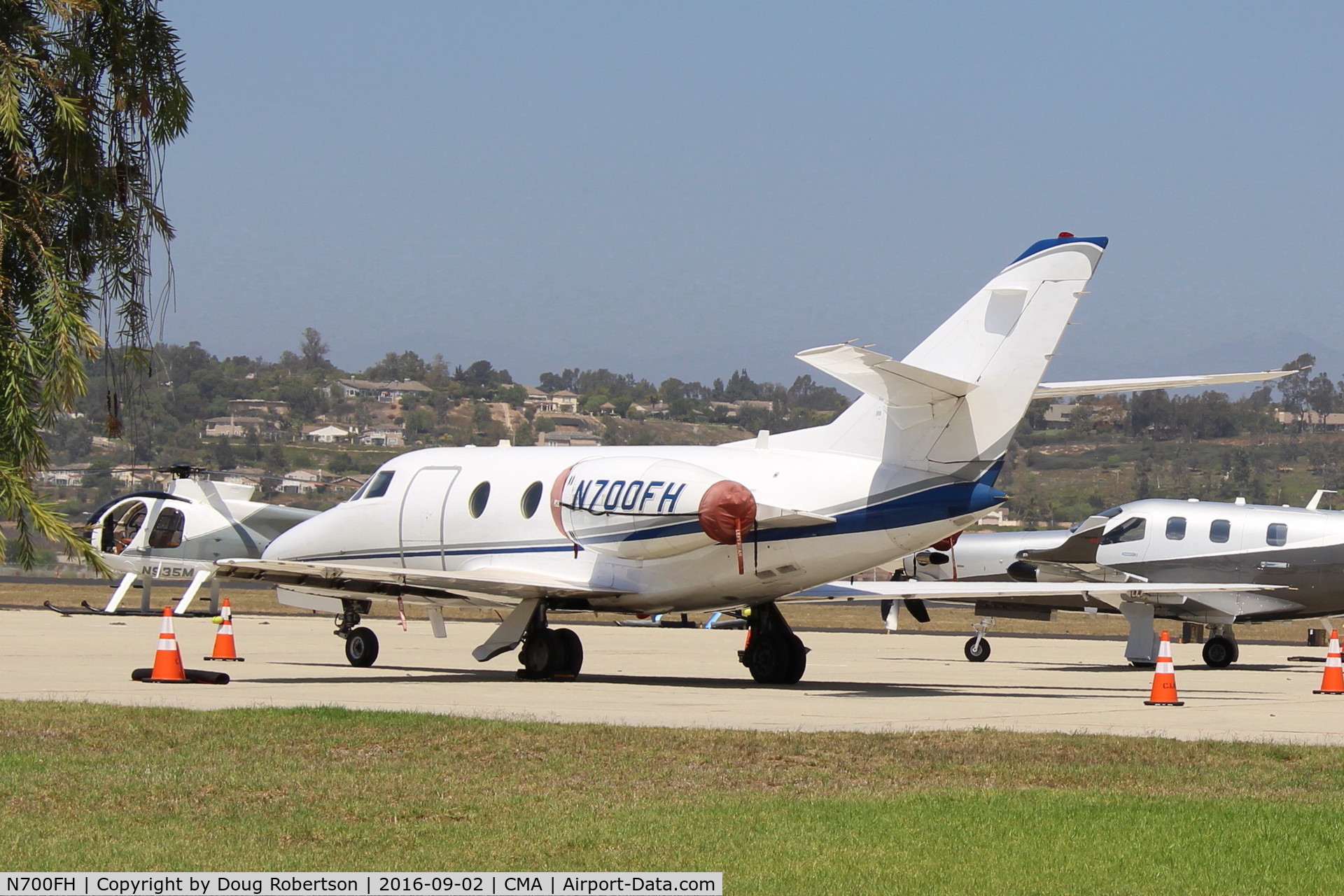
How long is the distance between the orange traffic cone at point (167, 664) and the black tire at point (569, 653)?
4.69 metres

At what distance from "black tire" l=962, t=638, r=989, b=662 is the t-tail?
11.7 meters

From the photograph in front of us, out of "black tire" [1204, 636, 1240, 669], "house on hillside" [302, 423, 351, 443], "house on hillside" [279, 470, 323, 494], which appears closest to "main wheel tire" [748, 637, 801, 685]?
"black tire" [1204, 636, 1240, 669]

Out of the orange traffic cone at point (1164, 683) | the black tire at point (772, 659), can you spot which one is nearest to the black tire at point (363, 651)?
the black tire at point (772, 659)

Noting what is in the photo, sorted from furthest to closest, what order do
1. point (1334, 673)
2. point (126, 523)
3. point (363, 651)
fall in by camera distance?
1. point (126, 523)
2. point (363, 651)
3. point (1334, 673)

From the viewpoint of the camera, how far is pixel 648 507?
62.0 feet

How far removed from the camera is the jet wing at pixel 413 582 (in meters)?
19.0

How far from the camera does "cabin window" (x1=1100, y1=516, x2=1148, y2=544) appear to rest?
28.0 m

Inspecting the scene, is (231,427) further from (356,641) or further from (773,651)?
(773,651)

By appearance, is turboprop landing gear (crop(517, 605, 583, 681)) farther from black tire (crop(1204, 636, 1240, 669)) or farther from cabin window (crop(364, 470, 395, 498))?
black tire (crop(1204, 636, 1240, 669))

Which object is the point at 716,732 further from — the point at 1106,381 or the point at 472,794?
the point at 1106,381

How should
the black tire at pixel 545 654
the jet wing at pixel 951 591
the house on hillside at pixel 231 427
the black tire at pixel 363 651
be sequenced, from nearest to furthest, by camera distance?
the black tire at pixel 545 654 → the jet wing at pixel 951 591 → the black tire at pixel 363 651 → the house on hillside at pixel 231 427

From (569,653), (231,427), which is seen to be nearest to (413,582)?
(569,653)

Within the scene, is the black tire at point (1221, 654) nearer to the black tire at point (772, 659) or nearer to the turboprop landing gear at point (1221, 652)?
the turboprop landing gear at point (1221, 652)

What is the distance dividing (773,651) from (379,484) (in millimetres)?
6333
